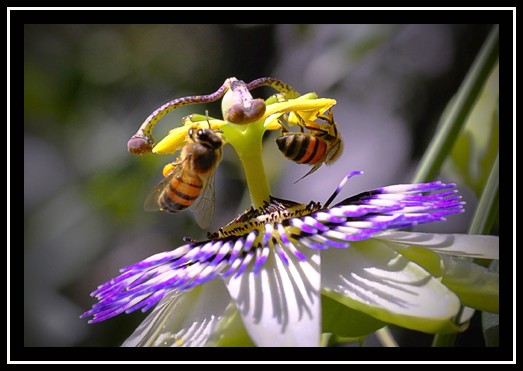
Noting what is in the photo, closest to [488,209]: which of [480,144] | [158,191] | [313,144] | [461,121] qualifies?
[461,121]

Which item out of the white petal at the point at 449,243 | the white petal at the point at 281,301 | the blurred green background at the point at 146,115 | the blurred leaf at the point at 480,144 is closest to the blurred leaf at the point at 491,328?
the white petal at the point at 449,243

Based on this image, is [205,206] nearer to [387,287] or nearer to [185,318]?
[185,318]

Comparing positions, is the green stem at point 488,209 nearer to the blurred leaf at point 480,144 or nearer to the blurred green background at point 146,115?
the blurred leaf at point 480,144

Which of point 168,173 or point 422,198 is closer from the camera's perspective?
point 422,198

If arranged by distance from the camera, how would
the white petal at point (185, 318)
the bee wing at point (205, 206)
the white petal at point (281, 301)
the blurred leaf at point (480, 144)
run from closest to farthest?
1. the white petal at point (281, 301)
2. the white petal at point (185, 318)
3. the bee wing at point (205, 206)
4. the blurred leaf at point (480, 144)

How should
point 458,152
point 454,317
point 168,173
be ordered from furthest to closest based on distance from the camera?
point 458,152 < point 168,173 < point 454,317
